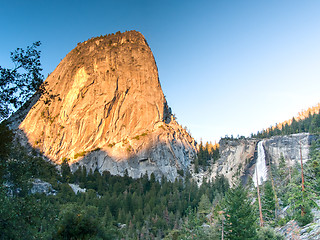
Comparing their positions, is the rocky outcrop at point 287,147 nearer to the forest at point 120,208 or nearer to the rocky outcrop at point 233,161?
the rocky outcrop at point 233,161

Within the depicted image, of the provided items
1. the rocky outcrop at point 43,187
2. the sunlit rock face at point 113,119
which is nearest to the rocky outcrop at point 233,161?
the sunlit rock face at point 113,119

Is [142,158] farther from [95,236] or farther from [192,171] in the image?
[95,236]

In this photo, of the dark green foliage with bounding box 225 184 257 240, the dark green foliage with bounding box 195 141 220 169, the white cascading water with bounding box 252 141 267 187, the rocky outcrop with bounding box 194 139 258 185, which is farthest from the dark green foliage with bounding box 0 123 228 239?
the dark green foliage with bounding box 195 141 220 169

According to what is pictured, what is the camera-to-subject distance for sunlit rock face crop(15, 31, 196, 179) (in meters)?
132

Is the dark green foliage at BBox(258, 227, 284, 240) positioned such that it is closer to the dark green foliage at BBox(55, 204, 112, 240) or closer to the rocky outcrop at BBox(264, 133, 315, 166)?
the dark green foliage at BBox(55, 204, 112, 240)

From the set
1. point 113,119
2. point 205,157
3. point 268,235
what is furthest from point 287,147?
point 268,235

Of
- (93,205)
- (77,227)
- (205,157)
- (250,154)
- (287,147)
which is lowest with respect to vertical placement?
(93,205)

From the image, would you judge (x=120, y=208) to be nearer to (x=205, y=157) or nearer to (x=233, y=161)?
(x=233, y=161)

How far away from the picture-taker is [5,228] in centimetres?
967

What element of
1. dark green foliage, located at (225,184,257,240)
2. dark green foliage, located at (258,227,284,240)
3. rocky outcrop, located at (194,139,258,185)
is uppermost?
rocky outcrop, located at (194,139,258,185)

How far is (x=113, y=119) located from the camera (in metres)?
146

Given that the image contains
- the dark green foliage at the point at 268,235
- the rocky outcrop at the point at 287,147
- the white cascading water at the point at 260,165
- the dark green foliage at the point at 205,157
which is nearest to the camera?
the dark green foliage at the point at 268,235

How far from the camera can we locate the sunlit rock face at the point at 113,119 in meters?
132

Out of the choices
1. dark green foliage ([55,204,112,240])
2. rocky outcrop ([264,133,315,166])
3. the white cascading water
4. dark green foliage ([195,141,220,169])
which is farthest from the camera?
dark green foliage ([195,141,220,169])
